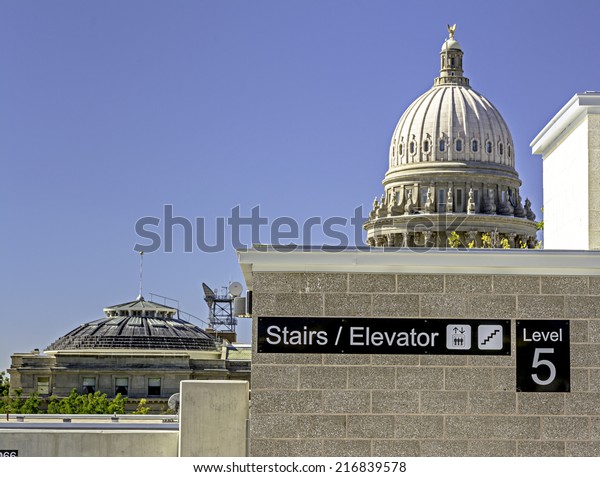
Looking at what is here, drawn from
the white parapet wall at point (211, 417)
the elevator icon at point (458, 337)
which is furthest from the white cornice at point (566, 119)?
the white parapet wall at point (211, 417)

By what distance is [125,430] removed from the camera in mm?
15641

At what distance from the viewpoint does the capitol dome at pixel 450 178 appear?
12331 centimetres

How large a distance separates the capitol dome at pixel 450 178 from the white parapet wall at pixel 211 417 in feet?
352

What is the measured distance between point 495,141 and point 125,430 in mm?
118128

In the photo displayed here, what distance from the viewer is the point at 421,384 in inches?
568

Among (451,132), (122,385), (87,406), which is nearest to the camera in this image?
(87,406)

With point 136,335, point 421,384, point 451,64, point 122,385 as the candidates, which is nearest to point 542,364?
point 421,384

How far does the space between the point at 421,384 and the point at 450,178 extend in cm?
11425

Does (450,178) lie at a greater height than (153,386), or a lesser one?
greater

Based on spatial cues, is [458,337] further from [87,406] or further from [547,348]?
[87,406]

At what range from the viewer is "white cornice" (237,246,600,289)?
568 inches

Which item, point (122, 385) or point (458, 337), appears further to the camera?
point (122, 385)

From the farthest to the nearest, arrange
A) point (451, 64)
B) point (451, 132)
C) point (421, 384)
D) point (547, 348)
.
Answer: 1. point (451, 64)
2. point (451, 132)
3. point (547, 348)
4. point (421, 384)
